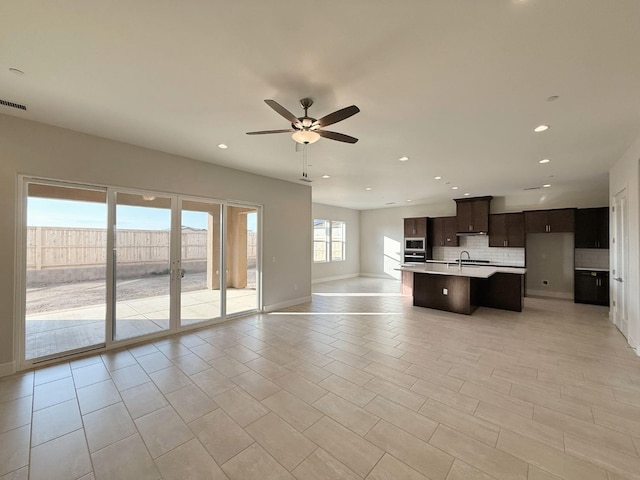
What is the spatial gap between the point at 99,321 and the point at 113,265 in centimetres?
102

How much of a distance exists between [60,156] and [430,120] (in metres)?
4.53

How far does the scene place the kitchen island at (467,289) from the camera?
5.39m

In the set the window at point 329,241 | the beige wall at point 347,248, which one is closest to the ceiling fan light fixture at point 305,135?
the beige wall at point 347,248

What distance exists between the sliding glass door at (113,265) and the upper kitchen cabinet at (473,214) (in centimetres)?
689

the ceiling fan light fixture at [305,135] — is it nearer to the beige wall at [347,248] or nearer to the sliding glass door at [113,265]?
the sliding glass door at [113,265]

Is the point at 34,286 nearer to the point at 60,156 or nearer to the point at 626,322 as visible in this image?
the point at 60,156

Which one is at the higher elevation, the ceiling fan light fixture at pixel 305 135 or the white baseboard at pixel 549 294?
the ceiling fan light fixture at pixel 305 135

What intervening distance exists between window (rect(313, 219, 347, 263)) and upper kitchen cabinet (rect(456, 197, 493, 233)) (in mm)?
4160

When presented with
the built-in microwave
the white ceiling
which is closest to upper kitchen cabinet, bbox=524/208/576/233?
the built-in microwave

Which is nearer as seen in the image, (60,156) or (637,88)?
(637,88)

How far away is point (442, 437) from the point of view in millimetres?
2029

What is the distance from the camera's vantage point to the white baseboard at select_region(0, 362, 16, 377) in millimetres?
2958

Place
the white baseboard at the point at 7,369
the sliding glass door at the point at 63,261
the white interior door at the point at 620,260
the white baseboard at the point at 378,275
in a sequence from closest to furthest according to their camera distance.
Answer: the white baseboard at the point at 7,369 → the sliding glass door at the point at 63,261 → the white interior door at the point at 620,260 → the white baseboard at the point at 378,275

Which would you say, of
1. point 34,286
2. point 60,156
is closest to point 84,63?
point 60,156
